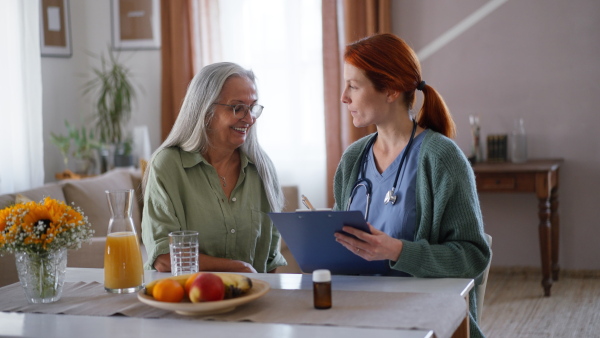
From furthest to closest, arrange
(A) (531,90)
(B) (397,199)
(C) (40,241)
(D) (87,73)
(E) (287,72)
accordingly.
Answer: (D) (87,73) < (E) (287,72) < (A) (531,90) < (B) (397,199) < (C) (40,241)

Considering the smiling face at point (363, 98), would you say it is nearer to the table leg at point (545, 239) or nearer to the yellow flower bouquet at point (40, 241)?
the yellow flower bouquet at point (40, 241)

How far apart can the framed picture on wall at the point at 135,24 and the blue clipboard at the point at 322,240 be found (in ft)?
12.4

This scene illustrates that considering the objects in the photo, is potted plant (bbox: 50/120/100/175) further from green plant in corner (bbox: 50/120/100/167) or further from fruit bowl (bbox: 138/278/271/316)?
fruit bowl (bbox: 138/278/271/316)

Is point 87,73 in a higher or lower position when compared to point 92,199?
higher

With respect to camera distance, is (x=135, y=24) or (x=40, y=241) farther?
(x=135, y=24)

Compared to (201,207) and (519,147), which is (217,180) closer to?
(201,207)

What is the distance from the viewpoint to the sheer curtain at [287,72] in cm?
497

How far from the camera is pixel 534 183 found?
13.2 ft

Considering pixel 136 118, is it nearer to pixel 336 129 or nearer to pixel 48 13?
pixel 48 13

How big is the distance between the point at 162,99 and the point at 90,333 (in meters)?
3.92

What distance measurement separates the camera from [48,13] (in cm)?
511

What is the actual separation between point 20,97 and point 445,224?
334 centimetres

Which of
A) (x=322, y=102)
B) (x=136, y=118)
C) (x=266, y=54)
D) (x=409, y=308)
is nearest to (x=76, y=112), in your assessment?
(x=136, y=118)

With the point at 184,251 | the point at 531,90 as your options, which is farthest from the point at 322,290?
the point at 531,90
